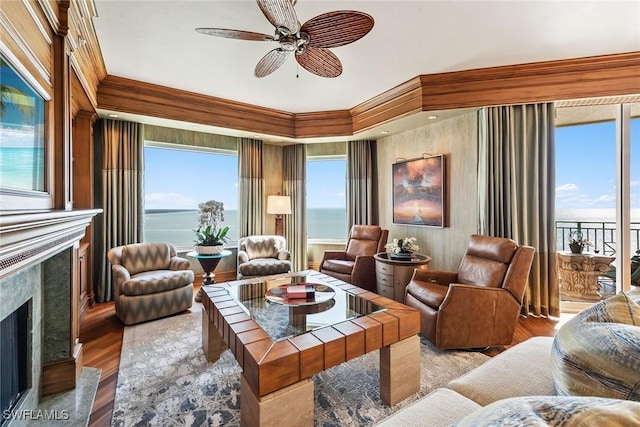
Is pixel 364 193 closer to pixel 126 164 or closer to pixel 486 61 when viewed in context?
pixel 486 61

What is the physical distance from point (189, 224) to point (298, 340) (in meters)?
4.01

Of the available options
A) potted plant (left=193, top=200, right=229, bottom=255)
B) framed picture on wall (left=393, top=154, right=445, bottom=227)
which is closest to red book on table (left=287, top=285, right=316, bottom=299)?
potted plant (left=193, top=200, right=229, bottom=255)

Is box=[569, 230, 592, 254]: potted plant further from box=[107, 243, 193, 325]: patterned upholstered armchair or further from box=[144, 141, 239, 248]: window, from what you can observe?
box=[144, 141, 239, 248]: window

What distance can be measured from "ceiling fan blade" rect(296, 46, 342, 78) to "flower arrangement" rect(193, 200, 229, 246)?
234 cm

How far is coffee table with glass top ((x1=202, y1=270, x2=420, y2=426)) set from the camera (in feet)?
4.37

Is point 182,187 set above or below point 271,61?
below

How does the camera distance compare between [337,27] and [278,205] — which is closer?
[337,27]

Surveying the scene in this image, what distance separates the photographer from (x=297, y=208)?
5355 millimetres

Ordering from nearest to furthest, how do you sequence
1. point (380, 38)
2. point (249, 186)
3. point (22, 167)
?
point (22, 167)
point (380, 38)
point (249, 186)

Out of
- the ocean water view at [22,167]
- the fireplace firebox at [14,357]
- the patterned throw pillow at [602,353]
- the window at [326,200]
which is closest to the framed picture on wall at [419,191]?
the window at [326,200]

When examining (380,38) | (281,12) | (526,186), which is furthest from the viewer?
(526,186)

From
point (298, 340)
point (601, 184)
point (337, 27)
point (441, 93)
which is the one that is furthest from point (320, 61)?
point (601, 184)

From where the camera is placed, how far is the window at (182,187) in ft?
14.6

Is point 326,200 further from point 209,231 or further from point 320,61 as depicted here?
point 320,61
